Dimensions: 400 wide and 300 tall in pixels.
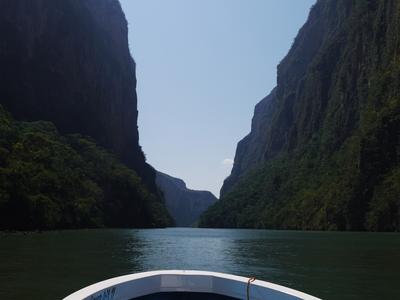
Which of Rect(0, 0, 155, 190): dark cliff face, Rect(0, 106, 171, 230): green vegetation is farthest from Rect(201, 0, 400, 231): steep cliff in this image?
Rect(0, 0, 155, 190): dark cliff face

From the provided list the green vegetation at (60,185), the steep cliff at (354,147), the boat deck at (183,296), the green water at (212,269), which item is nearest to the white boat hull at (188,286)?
the boat deck at (183,296)

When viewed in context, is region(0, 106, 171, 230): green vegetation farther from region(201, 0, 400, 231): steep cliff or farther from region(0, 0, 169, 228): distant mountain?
region(201, 0, 400, 231): steep cliff

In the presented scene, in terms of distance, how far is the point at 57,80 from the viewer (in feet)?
482

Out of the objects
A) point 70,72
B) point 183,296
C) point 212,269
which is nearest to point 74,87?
point 70,72

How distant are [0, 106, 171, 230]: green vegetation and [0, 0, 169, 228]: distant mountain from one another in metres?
0.49

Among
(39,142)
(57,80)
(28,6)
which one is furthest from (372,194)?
(28,6)

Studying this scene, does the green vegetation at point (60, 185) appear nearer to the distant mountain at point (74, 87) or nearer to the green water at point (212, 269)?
the distant mountain at point (74, 87)

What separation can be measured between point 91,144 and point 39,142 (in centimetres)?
4731

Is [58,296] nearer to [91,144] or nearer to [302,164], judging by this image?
[91,144]

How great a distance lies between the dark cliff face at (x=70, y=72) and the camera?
130 meters

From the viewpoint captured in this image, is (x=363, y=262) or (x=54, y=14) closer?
(x=363, y=262)

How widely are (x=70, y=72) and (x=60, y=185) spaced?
238 ft

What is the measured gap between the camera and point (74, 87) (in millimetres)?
155125

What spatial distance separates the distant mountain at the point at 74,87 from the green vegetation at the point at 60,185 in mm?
492
